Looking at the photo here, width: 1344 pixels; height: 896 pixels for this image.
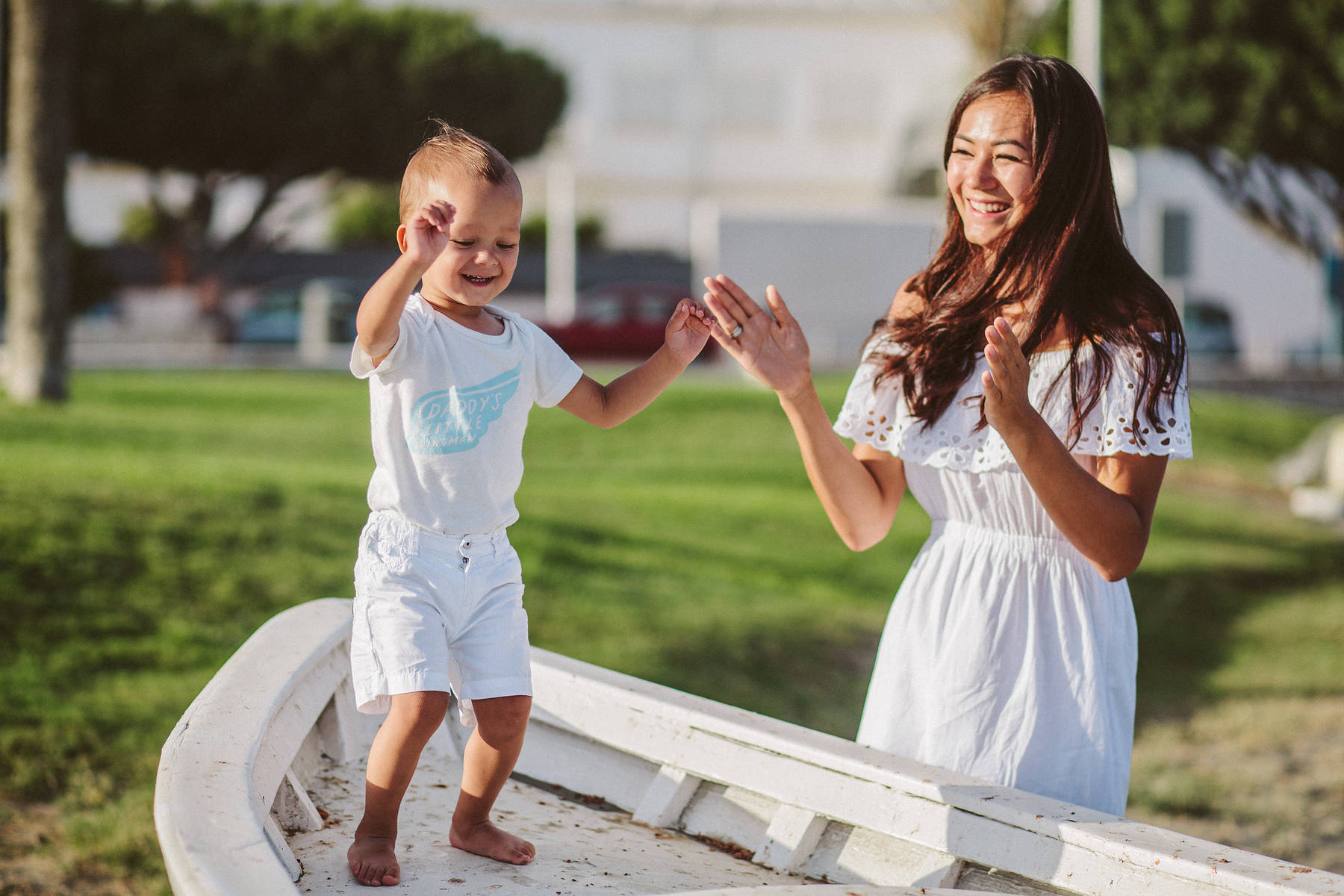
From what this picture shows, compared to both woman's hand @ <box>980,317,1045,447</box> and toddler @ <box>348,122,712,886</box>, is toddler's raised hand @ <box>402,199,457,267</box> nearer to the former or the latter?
toddler @ <box>348,122,712,886</box>

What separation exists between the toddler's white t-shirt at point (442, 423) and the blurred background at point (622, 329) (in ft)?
4.40

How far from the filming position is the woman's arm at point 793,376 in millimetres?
2434

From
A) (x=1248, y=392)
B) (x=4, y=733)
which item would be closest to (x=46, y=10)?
(x=4, y=733)

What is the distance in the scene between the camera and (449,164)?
84.1 inches

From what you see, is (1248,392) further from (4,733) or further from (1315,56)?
(4,733)

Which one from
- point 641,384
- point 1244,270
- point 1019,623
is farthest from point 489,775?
point 1244,270

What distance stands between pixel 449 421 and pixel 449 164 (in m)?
0.40

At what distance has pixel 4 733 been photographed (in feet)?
17.3

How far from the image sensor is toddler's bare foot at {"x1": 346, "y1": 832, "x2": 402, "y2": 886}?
7.47 ft

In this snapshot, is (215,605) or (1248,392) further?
(1248,392)

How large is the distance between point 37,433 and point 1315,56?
62.5ft

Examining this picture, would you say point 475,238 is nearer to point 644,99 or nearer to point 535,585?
point 535,585

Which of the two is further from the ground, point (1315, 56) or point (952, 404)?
point (1315, 56)

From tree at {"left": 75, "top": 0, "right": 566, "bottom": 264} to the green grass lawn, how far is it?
14664mm
